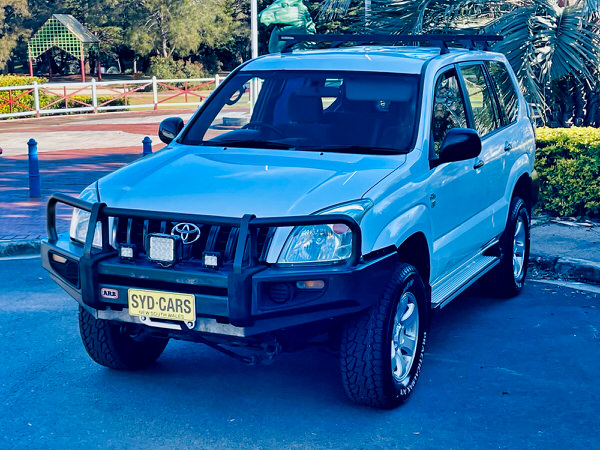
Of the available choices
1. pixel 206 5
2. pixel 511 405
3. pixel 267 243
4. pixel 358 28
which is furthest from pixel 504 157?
pixel 206 5

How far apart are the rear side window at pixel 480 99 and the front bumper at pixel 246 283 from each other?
2.27 m

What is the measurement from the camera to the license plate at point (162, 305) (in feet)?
15.4

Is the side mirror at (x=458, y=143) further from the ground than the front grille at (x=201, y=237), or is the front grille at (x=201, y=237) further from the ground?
the side mirror at (x=458, y=143)

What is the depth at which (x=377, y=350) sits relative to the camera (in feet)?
16.0

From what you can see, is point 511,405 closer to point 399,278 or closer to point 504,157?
point 399,278

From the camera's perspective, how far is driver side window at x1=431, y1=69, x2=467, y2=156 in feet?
19.8

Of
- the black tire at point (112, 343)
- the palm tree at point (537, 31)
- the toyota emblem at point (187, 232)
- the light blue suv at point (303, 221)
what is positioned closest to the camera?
the light blue suv at point (303, 221)

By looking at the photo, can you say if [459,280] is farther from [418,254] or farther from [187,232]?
[187,232]

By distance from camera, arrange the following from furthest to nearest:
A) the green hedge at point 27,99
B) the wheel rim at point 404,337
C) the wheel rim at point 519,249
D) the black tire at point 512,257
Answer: the green hedge at point 27,99 < the wheel rim at point 519,249 < the black tire at point 512,257 < the wheel rim at point 404,337

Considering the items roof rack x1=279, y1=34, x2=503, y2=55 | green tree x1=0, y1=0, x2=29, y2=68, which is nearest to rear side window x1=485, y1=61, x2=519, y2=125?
roof rack x1=279, y1=34, x2=503, y2=55

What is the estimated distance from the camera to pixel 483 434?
4.87 metres

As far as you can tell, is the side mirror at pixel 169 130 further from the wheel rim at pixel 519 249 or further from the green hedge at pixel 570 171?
the green hedge at pixel 570 171

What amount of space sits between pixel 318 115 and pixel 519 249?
2.58 m

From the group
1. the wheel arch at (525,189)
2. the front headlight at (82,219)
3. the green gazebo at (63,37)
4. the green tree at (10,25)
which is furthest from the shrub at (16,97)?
the green tree at (10,25)
